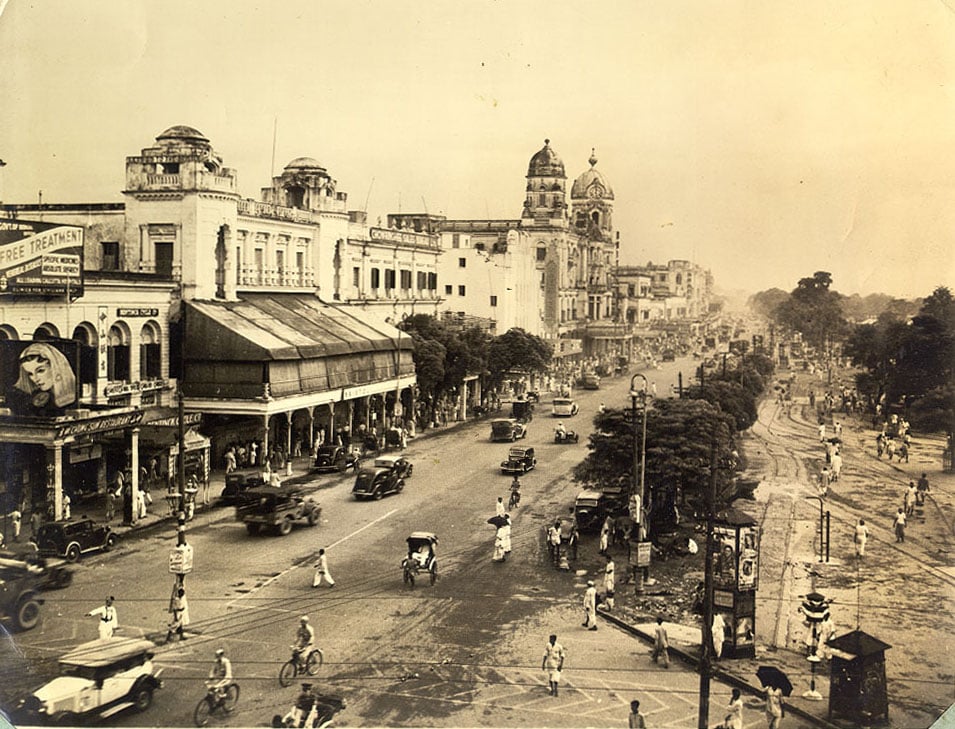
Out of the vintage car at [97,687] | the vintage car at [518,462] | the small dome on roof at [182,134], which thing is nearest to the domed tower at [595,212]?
the vintage car at [518,462]

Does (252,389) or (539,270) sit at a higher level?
(539,270)

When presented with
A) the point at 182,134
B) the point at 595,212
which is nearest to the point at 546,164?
the point at 595,212

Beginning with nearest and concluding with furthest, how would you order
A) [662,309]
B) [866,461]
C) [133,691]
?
[133,691]
[866,461]
[662,309]

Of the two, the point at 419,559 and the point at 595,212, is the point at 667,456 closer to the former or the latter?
the point at 419,559

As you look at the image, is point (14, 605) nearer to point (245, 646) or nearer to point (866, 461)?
point (245, 646)

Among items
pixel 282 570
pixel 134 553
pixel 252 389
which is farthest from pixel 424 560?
pixel 252 389

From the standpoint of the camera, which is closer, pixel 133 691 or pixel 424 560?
pixel 133 691

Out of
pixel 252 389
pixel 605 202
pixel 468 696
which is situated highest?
pixel 605 202
